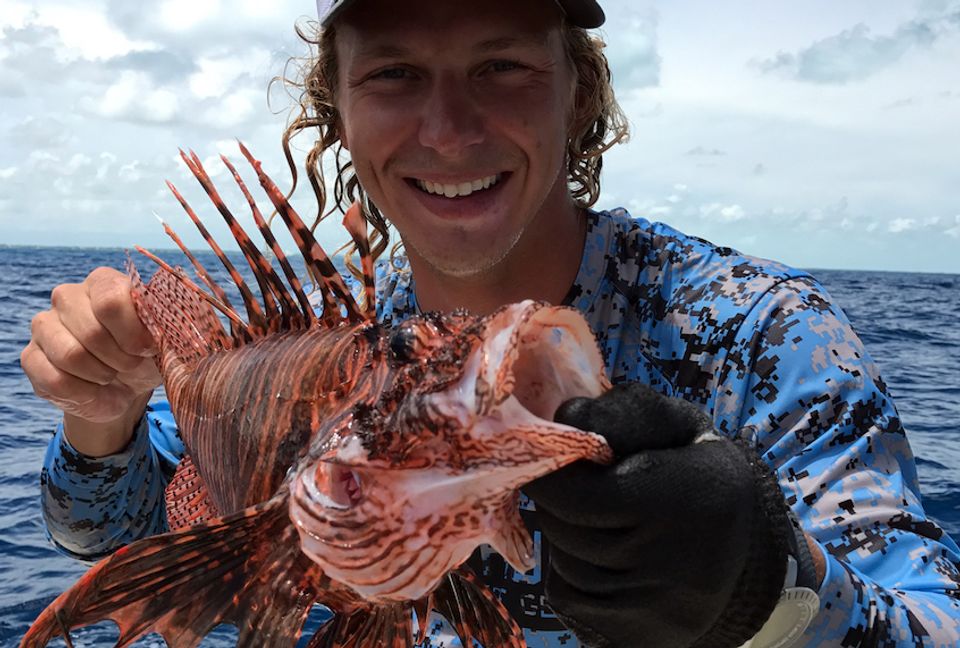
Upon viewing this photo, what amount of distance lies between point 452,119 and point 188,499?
149cm

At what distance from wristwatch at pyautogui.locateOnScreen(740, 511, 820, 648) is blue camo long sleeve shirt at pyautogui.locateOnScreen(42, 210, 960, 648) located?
0.05m

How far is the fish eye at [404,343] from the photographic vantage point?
155 centimetres

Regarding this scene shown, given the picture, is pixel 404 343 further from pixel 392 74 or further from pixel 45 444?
pixel 45 444

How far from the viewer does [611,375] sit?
294 centimetres

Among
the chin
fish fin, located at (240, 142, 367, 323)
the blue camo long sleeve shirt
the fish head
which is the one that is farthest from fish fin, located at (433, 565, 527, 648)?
the chin

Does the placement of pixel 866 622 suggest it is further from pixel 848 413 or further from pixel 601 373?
pixel 601 373

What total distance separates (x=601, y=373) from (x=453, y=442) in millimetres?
317

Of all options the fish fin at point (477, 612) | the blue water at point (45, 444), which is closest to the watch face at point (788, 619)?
the fish fin at point (477, 612)

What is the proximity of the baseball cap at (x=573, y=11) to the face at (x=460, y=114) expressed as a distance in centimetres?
6

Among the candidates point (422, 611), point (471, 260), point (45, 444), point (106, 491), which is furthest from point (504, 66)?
point (45, 444)

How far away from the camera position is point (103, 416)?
9.96ft

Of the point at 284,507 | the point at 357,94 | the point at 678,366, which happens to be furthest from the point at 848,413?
the point at 357,94

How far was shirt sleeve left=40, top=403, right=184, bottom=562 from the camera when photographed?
346 centimetres

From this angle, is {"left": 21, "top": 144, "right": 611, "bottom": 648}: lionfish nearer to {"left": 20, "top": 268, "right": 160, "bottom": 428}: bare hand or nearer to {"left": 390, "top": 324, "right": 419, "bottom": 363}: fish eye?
{"left": 390, "top": 324, "right": 419, "bottom": 363}: fish eye
